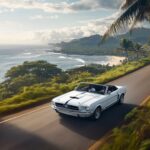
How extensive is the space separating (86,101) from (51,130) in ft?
7.32

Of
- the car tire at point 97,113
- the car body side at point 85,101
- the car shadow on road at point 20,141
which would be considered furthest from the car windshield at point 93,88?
the car shadow on road at point 20,141

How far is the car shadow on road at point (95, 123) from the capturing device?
12066 millimetres

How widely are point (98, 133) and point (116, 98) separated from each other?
447 centimetres

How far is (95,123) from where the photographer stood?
13.4 m

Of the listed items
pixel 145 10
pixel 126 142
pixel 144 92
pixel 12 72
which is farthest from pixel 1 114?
pixel 12 72

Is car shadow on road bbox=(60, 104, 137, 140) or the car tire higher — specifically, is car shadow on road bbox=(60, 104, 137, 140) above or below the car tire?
below

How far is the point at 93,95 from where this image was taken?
1452 cm

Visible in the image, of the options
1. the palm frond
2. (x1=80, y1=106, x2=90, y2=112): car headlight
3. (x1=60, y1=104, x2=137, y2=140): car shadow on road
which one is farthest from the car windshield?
the palm frond

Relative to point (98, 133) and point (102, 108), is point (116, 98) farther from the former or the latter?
point (98, 133)

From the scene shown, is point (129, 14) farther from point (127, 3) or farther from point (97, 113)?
point (97, 113)

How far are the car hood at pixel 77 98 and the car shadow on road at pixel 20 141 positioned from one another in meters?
2.40

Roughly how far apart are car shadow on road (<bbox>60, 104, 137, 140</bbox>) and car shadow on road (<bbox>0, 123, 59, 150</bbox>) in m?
1.79

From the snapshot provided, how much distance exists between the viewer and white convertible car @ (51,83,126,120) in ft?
43.3

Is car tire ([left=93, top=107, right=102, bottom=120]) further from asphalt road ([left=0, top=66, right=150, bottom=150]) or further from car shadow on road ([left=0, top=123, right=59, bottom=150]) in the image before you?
car shadow on road ([left=0, top=123, right=59, bottom=150])
